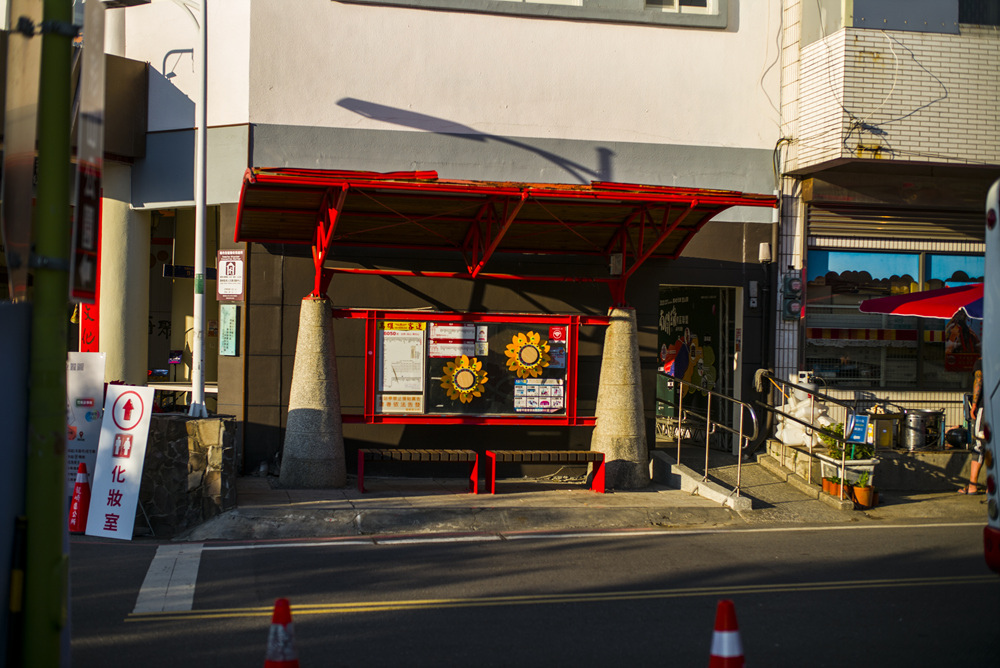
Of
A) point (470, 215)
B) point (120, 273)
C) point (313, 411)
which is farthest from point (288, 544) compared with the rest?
point (120, 273)

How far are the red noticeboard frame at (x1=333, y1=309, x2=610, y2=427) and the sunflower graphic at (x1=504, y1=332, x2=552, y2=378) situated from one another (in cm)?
25

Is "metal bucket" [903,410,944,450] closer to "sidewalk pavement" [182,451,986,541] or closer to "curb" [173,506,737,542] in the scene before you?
"sidewalk pavement" [182,451,986,541]

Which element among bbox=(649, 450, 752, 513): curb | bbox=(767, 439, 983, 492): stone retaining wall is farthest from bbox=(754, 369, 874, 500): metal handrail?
bbox=(649, 450, 752, 513): curb

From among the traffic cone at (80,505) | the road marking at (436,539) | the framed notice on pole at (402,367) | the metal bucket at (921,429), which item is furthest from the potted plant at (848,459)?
the traffic cone at (80,505)

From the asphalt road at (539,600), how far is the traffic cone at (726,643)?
4.97 feet

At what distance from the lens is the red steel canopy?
402 inches

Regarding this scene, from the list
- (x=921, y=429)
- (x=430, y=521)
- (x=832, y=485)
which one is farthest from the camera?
(x=921, y=429)

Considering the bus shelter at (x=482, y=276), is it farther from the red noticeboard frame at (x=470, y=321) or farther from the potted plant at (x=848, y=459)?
the potted plant at (x=848, y=459)

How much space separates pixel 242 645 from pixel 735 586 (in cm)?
407

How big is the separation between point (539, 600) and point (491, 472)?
15.9ft

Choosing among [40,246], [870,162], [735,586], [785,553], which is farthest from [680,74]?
[40,246]

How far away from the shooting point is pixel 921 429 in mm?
12922

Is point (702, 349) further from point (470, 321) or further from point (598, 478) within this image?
point (470, 321)

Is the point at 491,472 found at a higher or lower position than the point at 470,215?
lower
